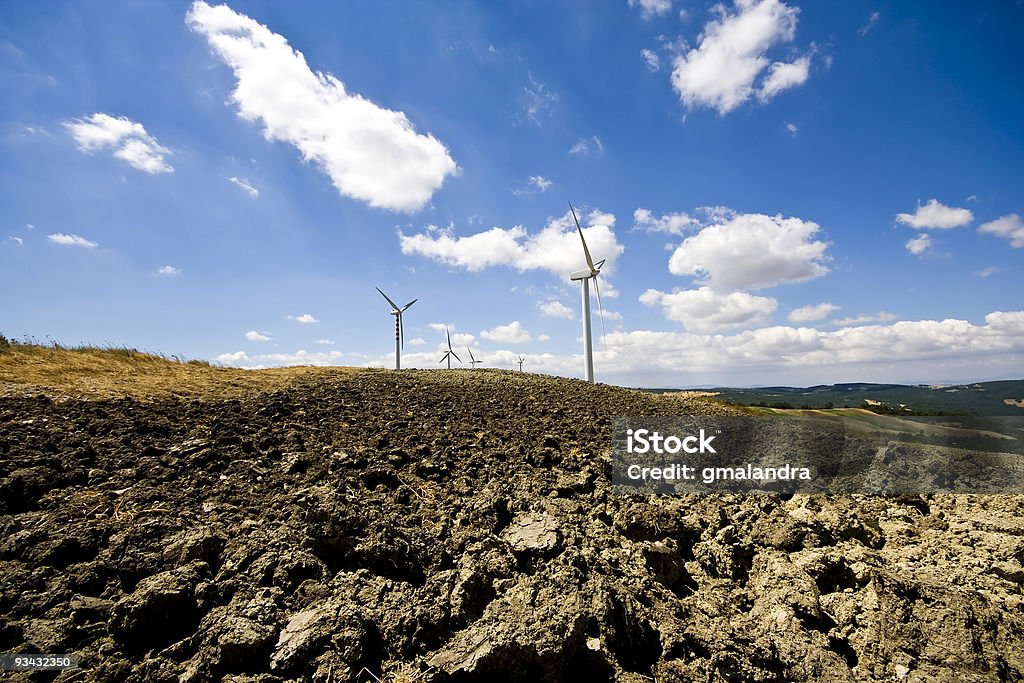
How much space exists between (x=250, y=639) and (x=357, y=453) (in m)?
3.65

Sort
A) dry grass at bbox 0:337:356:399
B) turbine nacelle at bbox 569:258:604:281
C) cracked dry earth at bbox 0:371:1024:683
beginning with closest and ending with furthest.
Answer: cracked dry earth at bbox 0:371:1024:683, dry grass at bbox 0:337:356:399, turbine nacelle at bbox 569:258:604:281

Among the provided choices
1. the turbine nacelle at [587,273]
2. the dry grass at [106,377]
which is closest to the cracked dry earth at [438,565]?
the dry grass at [106,377]

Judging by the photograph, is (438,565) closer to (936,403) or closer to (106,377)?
(106,377)

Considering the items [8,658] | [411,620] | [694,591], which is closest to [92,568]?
[8,658]

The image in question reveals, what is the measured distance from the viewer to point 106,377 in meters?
11.6

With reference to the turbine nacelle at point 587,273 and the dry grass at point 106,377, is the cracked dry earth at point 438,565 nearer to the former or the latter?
the dry grass at point 106,377

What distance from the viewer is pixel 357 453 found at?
7.57 meters

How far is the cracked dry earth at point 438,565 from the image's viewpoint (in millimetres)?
4184

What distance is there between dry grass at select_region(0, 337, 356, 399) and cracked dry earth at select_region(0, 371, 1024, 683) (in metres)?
1.26

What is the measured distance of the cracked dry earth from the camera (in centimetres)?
418

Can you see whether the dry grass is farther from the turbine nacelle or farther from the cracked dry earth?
the turbine nacelle

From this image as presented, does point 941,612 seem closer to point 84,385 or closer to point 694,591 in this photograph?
point 694,591

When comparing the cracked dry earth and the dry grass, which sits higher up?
the dry grass

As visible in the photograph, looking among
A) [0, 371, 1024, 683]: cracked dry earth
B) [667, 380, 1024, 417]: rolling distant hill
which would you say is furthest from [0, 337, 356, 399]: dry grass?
[667, 380, 1024, 417]: rolling distant hill
